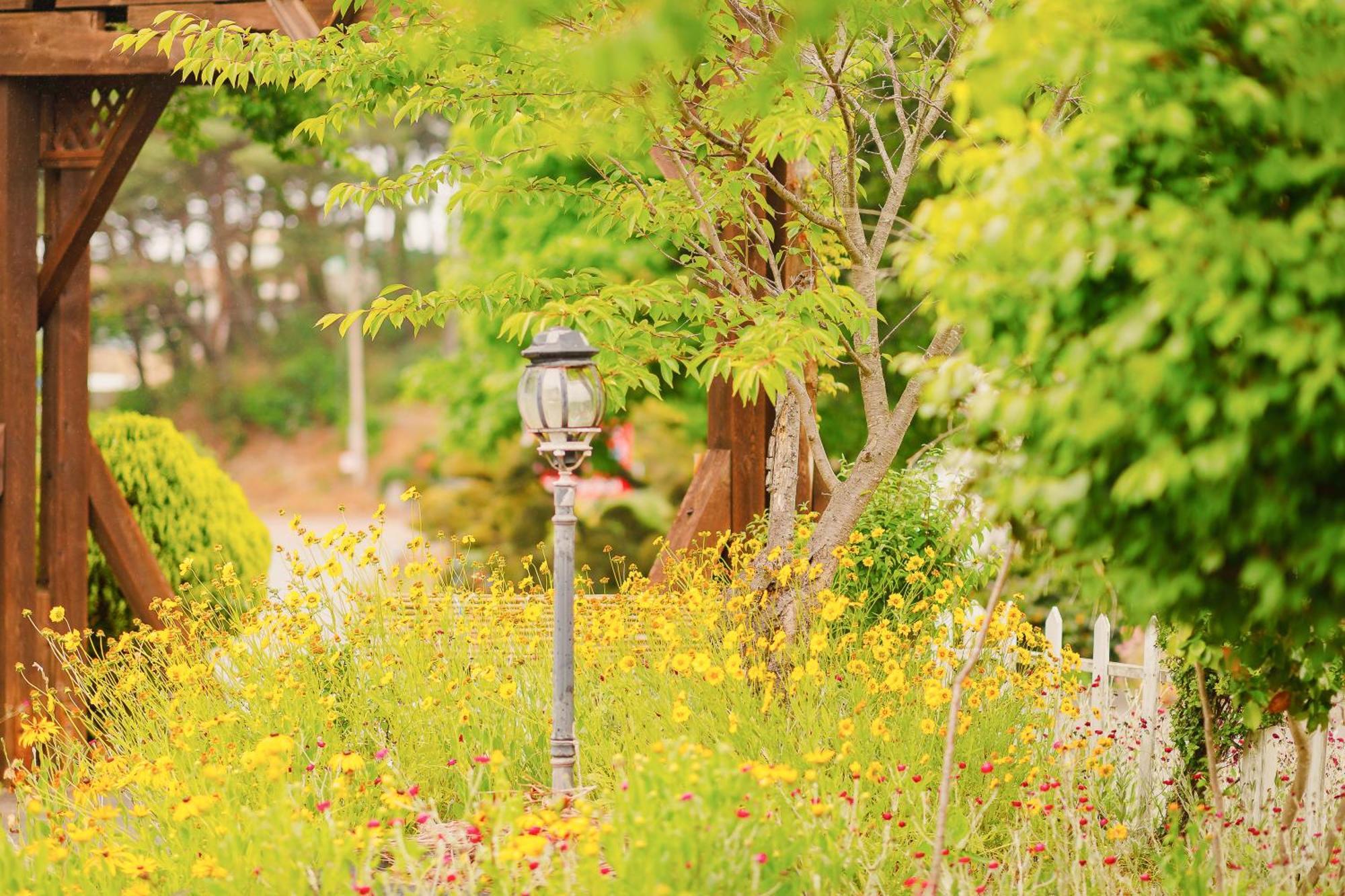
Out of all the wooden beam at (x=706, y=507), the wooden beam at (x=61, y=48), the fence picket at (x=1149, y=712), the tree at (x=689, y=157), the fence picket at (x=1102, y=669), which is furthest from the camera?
the wooden beam at (x=61, y=48)

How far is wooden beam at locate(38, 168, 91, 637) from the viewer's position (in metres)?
6.35

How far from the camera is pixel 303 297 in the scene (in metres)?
32.2

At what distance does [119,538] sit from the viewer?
6.53 m

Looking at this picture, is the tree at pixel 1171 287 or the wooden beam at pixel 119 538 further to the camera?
the wooden beam at pixel 119 538

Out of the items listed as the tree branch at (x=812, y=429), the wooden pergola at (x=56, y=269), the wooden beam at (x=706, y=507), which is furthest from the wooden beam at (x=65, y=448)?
the tree branch at (x=812, y=429)

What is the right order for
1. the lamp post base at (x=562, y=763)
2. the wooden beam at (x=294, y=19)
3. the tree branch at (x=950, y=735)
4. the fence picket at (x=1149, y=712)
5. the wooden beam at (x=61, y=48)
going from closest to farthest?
the tree branch at (x=950, y=735) < the lamp post base at (x=562, y=763) < the fence picket at (x=1149, y=712) < the wooden beam at (x=294, y=19) < the wooden beam at (x=61, y=48)

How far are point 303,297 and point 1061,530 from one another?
31749mm

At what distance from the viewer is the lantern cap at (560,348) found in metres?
3.90

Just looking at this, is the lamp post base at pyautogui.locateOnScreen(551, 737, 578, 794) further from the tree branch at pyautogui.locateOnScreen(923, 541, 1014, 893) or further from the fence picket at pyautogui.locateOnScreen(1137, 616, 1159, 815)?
the fence picket at pyautogui.locateOnScreen(1137, 616, 1159, 815)

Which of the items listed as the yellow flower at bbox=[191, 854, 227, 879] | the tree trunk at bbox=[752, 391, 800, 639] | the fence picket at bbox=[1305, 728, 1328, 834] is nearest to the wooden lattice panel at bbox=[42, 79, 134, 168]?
the tree trunk at bbox=[752, 391, 800, 639]

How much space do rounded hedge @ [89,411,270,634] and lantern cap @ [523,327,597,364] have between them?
14.1 feet

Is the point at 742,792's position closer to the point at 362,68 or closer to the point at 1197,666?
the point at 1197,666

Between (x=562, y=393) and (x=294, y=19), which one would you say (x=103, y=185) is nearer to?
(x=294, y=19)

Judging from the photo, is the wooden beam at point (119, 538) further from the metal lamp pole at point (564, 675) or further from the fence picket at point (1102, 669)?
the fence picket at point (1102, 669)
